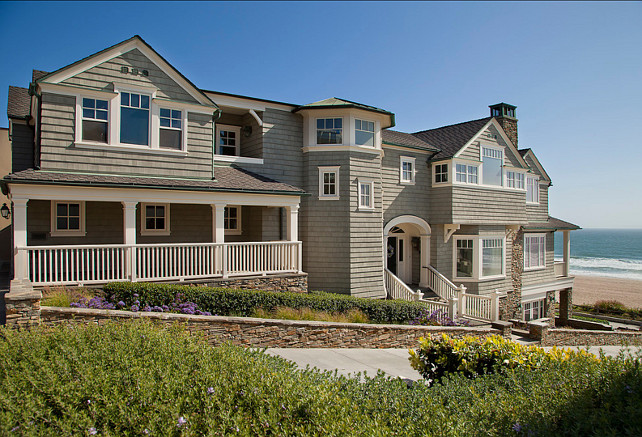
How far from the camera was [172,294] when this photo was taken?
395 inches

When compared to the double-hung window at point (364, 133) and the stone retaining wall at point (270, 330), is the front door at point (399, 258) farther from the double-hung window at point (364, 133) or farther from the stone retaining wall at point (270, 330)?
the stone retaining wall at point (270, 330)

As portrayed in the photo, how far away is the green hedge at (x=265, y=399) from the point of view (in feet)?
12.6

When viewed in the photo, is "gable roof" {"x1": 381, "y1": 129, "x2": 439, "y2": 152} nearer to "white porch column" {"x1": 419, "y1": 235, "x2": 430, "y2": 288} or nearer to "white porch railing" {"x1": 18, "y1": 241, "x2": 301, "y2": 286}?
"white porch column" {"x1": 419, "y1": 235, "x2": 430, "y2": 288}

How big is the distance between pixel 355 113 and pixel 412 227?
6.94 meters

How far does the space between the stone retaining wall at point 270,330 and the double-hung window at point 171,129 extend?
21.0 ft

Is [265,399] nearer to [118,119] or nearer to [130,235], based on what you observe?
[130,235]

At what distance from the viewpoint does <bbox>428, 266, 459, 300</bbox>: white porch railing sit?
18000mm

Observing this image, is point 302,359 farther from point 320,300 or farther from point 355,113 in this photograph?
point 355,113

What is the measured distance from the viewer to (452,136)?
20.6 meters

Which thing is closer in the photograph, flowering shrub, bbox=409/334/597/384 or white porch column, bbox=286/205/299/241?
flowering shrub, bbox=409/334/597/384

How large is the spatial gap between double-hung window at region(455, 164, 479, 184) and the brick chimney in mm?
4181

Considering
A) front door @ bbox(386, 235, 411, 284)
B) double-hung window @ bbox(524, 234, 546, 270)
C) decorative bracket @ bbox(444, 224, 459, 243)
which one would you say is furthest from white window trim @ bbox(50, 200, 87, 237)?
double-hung window @ bbox(524, 234, 546, 270)

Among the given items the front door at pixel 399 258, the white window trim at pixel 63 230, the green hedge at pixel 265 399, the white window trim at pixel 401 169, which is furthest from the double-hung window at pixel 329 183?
the green hedge at pixel 265 399

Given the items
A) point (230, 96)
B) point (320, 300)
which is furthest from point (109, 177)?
point (320, 300)
